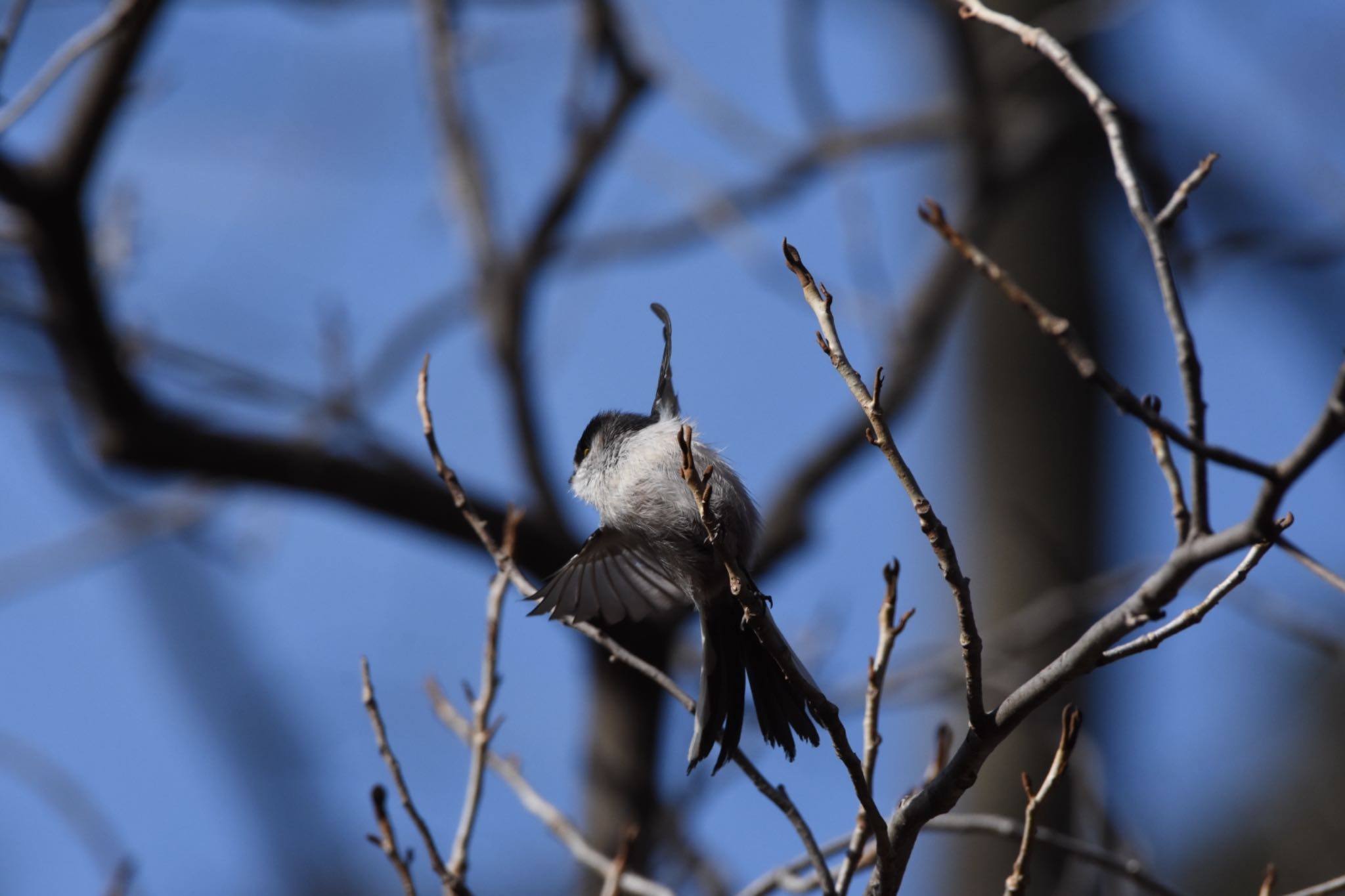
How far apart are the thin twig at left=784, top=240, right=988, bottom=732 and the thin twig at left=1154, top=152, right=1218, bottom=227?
29 centimetres

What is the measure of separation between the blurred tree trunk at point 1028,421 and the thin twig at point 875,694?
319 cm

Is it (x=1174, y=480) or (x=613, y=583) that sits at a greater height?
(x=613, y=583)

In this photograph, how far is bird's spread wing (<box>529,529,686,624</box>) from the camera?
6.12ft

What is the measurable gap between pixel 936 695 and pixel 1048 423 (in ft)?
6.97

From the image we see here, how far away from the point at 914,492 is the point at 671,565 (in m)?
0.91

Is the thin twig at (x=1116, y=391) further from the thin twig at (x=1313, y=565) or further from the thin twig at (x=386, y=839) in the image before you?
the thin twig at (x=386, y=839)

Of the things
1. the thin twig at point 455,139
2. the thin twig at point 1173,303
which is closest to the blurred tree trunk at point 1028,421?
the thin twig at point 455,139

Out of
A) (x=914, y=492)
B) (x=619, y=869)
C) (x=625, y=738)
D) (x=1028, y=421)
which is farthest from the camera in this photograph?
(x=1028, y=421)

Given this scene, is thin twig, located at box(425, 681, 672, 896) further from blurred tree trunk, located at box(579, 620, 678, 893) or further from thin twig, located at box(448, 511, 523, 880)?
blurred tree trunk, located at box(579, 620, 678, 893)

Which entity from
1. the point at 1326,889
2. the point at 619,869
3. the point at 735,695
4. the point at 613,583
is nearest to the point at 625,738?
the point at 613,583

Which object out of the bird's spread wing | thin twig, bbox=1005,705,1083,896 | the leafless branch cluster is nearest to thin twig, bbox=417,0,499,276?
the leafless branch cluster

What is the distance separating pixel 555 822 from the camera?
1.81 metres

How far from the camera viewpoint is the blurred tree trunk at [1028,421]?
4570 mm

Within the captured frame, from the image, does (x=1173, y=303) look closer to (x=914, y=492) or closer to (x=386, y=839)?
(x=914, y=492)
